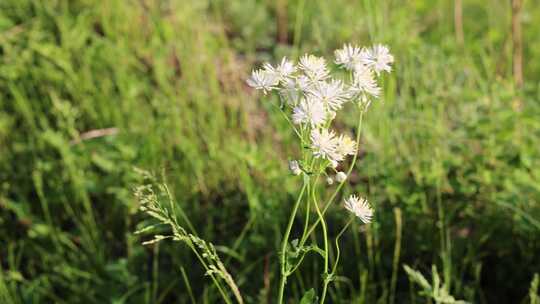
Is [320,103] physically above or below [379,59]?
below

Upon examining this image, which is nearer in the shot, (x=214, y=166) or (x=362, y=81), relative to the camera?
(x=362, y=81)

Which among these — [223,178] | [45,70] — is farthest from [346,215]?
[45,70]

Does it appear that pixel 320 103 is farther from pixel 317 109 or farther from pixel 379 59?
pixel 379 59

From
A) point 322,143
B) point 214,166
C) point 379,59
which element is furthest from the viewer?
point 214,166

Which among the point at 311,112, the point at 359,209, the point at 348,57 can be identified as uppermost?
the point at 348,57

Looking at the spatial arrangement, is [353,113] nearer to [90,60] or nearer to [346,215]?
[346,215]

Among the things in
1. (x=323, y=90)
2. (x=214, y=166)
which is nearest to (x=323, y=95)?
(x=323, y=90)

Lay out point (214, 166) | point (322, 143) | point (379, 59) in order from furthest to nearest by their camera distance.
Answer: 1. point (214, 166)
2. point (379, 59)
3. point (322, 143)

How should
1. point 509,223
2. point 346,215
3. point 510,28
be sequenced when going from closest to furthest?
1. point 509,223
2. point 346,215
3. point 510,28
